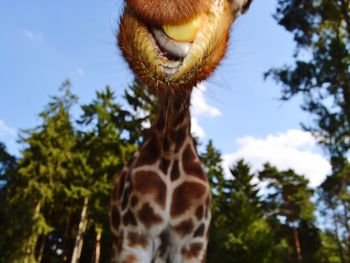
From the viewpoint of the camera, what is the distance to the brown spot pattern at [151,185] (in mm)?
3096

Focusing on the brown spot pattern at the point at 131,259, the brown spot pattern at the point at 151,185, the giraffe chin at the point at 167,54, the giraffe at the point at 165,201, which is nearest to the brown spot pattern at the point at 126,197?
the giraffe at the point at 165,201

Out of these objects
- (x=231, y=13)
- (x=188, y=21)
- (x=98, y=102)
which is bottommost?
(x=188, y=21)

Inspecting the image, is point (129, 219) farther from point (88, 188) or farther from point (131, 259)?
point (88, 188)

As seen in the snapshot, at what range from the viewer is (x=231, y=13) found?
1642mm

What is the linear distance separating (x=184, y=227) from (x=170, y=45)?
1932 mm

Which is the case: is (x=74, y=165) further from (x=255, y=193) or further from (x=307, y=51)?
(x=307, y=51)

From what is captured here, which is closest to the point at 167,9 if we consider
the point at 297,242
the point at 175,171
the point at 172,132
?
the point at 172,132

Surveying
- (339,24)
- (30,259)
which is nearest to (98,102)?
(30,259)

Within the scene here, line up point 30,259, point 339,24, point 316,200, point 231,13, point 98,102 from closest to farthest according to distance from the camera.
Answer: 1. point 231,13
2. point 339,24
3. point 30,259
4. point 98,102
5. point 316,200

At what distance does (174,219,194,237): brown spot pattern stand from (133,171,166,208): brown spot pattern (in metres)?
0.20

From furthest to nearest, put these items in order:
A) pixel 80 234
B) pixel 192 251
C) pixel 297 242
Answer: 1. pixel 297 242
2. pixel 80 234
3. pixel 192 251

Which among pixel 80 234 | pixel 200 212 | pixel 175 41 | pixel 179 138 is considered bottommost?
pixel 200 212

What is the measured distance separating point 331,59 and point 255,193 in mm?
18061

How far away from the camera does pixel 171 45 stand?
1.47 metres
